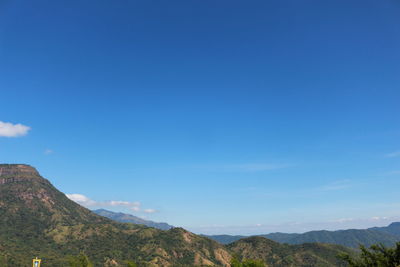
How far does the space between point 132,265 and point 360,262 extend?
110240mm

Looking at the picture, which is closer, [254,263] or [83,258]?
[254,263]

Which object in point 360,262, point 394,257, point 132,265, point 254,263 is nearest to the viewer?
point 394,257

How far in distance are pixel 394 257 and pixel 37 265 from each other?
45.0 m

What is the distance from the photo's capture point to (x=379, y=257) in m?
37.7

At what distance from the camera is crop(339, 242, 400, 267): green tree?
3666cm

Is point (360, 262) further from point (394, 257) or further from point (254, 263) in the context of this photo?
point (254, 263)

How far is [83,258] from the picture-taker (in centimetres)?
13812

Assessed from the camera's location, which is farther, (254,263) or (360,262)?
(254,263)

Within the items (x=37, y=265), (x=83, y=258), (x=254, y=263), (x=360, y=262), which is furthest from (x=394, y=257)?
(x=83, y=258)

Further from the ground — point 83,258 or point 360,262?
A: point 360,262

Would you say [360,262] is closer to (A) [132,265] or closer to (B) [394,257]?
(B) [394,257]

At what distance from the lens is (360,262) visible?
4044 centimetres

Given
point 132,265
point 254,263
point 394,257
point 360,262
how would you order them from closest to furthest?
point 394,257 < point 360,262 < point 254,263 < point 132,265

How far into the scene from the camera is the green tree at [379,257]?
1443 inches
